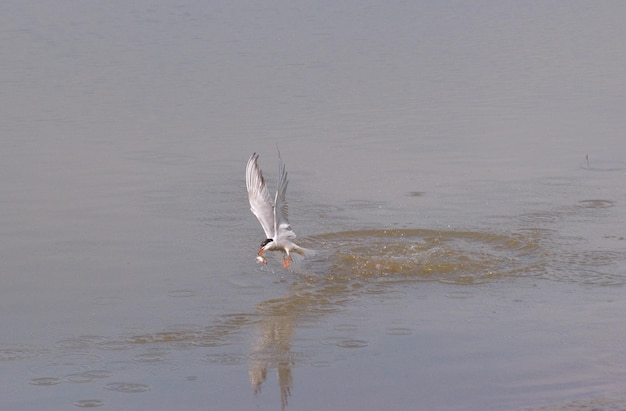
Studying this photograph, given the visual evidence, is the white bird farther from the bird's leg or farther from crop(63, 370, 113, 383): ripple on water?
crop(63, 370, 113, 383): ripple on water

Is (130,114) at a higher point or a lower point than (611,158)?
higher

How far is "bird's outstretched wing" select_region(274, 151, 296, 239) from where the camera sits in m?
8.41

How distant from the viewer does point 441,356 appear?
22.3 ft

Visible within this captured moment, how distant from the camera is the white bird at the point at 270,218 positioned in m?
8.62

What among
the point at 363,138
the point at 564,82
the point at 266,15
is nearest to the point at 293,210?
the point at 363,138

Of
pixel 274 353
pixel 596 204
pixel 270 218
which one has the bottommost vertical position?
pixel 274 353

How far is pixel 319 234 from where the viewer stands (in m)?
9.92

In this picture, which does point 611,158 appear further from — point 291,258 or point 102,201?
point 102,201

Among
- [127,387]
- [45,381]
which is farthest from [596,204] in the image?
[45,381]

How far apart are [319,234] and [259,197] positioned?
1.22 metres

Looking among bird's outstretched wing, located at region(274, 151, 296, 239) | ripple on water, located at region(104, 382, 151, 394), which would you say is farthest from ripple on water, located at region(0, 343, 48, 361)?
bird's outstretched wing, located at region(274, 151, 296, 239)

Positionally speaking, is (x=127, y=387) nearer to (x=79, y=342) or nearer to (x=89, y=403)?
(x=89, y=403)

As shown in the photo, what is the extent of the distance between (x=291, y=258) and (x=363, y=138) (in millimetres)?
4432

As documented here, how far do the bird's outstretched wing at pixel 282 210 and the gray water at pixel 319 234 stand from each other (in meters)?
0.41
